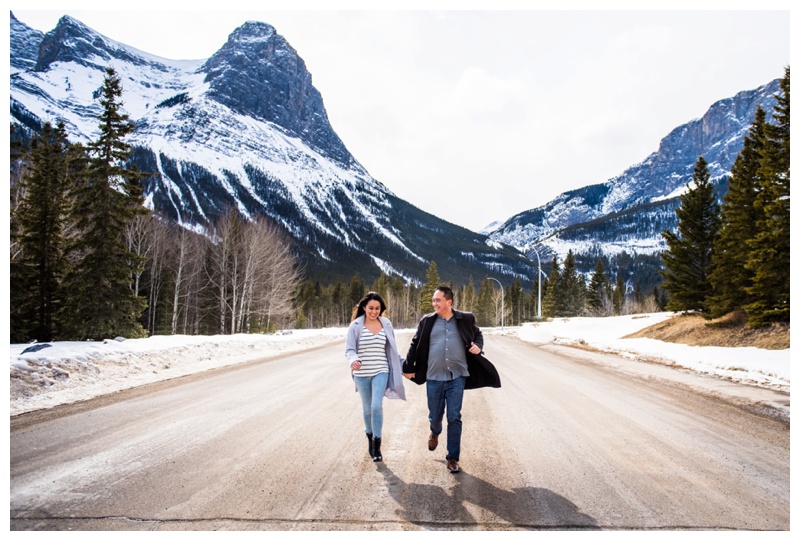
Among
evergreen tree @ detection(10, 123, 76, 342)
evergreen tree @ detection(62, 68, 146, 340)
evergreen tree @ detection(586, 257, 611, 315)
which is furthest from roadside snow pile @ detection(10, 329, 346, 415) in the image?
evergreen tree @ detection(586, 257, 611, 315)

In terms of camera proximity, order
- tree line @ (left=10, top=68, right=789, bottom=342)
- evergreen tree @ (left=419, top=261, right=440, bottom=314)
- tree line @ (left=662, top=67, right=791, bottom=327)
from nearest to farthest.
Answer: tree line @ (left=662, top=67, right=791, bottom=327)
tree line @ (left=10, top=68, right=789, bottom=342)
evergreen tree @ (left=419, top=261, right=440, bottom=314)

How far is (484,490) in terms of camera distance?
13.4 feet

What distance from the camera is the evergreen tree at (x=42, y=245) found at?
19875 mm

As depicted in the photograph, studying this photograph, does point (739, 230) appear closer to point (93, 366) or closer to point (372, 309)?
point (372, 309)

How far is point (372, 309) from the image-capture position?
550 cm

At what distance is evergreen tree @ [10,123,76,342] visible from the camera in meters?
19.9

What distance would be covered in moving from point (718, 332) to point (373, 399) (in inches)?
893

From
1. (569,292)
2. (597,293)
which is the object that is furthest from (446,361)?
(597,293)

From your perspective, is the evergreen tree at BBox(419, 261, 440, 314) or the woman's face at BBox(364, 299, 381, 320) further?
the evergreen tree at BBox(419, 261, 440, 314)

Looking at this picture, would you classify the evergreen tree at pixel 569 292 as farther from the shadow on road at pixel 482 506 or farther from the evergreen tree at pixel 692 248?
the shadow on road at pixel 482 506

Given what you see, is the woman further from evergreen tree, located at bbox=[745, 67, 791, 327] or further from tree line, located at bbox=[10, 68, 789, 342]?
evergreen tree, located at bbox=[745, 67, 791, 327]

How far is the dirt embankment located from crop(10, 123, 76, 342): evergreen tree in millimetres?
28533

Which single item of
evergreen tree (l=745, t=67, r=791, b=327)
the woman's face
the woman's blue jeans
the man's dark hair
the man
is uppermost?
evergreen tree (l=745, t=67, r=791, b=327)

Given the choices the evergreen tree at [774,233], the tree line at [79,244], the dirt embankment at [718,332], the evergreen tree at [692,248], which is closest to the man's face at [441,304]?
the dirt embankment at [718,332]
